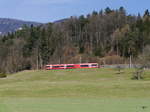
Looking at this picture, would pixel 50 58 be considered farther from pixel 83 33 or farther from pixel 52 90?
pixel 52 90

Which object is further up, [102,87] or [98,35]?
[98,35]

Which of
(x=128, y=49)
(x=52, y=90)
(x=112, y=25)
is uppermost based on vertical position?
(x=112, y=25)

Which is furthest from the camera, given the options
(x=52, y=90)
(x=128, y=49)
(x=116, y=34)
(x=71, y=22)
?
(x=71, y=22)

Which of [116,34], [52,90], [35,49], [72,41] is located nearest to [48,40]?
[35,49]

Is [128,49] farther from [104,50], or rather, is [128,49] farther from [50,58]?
[50,58]

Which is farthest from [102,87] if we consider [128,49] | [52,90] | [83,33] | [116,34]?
[83,33]

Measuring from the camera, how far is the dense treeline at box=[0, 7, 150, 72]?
123 metres

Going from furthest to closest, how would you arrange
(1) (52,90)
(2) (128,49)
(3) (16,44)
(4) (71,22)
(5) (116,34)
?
(4) (71,22), (5) (116,34), (3) (16,44), (2) (128,49), (1) (52,90)

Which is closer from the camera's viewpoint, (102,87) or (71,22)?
(102,87)

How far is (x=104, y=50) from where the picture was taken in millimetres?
137625

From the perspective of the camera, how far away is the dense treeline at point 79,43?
12275cm

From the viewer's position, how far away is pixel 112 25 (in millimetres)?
157375

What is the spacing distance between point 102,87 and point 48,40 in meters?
95.5

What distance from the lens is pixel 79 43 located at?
149000mm
